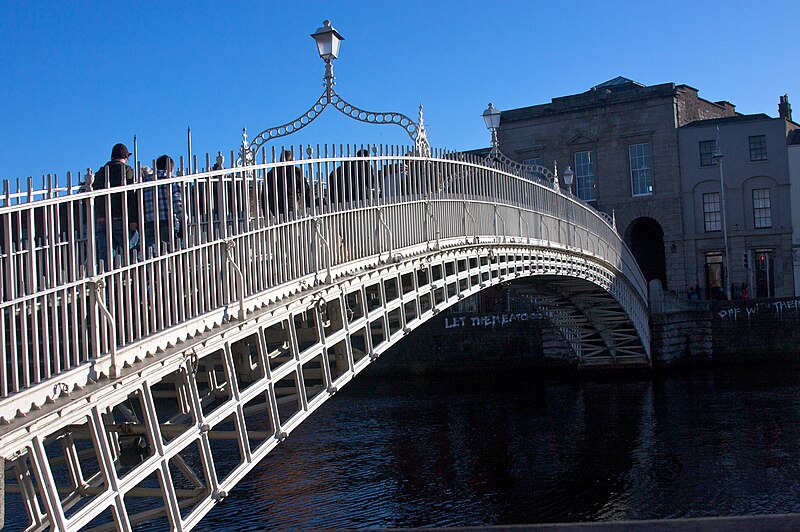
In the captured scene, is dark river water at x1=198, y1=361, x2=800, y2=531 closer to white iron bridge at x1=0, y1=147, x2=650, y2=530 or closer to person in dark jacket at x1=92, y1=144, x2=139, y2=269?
white iron bridge at x1=0, y1=147, x2=650, y2=530

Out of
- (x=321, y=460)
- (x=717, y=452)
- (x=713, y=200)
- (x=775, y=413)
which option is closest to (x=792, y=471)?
(x=717, y=452)

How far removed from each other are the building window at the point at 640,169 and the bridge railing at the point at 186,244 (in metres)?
30.1

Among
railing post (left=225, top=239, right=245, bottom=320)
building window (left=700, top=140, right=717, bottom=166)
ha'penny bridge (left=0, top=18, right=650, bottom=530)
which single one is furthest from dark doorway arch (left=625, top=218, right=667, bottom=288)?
railing post (left=225, top=239, right=245, bottom=320)

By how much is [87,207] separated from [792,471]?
13.9 m

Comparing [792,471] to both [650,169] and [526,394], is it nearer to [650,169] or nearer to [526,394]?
[526,394]

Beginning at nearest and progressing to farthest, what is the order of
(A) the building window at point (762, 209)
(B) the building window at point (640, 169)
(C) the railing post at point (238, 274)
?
(C) the railing post at point (238, 274) < (A) the building window at point (762, 209) < (B) the building window at point (640, 169)

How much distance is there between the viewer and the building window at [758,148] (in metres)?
40.1

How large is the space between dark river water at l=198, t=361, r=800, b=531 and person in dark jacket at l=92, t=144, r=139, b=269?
279 inches

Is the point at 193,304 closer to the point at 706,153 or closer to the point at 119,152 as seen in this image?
the point at 119,152

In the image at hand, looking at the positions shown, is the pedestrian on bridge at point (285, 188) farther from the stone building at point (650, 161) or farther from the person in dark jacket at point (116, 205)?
the stone building at point (650, 161)

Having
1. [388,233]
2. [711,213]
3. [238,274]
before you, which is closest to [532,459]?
[388,233]

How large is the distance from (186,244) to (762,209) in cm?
3711

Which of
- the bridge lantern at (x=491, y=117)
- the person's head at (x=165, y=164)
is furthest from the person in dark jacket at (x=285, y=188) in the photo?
the bridge lantern at (x=491, y=117)

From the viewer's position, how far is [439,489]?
616 inches
